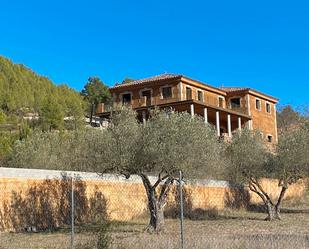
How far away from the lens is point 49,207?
22312 mm

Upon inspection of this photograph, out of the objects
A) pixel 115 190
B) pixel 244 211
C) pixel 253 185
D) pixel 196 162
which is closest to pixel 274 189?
pixel 244 211

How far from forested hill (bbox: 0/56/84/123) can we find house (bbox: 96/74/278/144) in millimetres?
6972

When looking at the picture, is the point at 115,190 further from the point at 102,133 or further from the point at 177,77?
the point at 177,77

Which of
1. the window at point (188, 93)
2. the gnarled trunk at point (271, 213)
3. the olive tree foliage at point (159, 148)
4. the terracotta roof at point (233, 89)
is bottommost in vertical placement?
the gnarled trunk at point (271, 213)

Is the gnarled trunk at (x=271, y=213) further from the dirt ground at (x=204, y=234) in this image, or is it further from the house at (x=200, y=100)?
the house at (x=200, y=100)

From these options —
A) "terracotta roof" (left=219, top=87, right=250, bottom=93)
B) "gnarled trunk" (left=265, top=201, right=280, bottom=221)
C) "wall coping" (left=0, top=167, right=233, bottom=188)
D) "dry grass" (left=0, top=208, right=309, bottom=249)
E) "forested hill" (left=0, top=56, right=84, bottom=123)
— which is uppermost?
"forested hill" (left=0, top=56, right=84, bottom=123)

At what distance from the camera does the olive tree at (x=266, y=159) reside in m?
27.0

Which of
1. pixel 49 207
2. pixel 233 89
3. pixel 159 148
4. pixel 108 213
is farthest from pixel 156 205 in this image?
pixel 233 89

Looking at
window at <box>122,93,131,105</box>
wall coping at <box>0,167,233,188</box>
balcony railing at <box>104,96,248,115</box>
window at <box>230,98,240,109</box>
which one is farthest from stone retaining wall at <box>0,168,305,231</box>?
window at <box>230,98,240,109</box>

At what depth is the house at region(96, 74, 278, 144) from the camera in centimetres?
4841

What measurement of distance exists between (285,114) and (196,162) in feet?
221

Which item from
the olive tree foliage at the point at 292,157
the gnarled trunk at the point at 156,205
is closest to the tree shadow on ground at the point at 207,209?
the olive tree foliage at the point at 292,157

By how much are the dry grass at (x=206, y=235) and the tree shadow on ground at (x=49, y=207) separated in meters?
1.35

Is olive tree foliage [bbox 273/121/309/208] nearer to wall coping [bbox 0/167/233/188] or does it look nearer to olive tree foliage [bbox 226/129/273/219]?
olive tree foliage [bbox 226/129/273/219]
